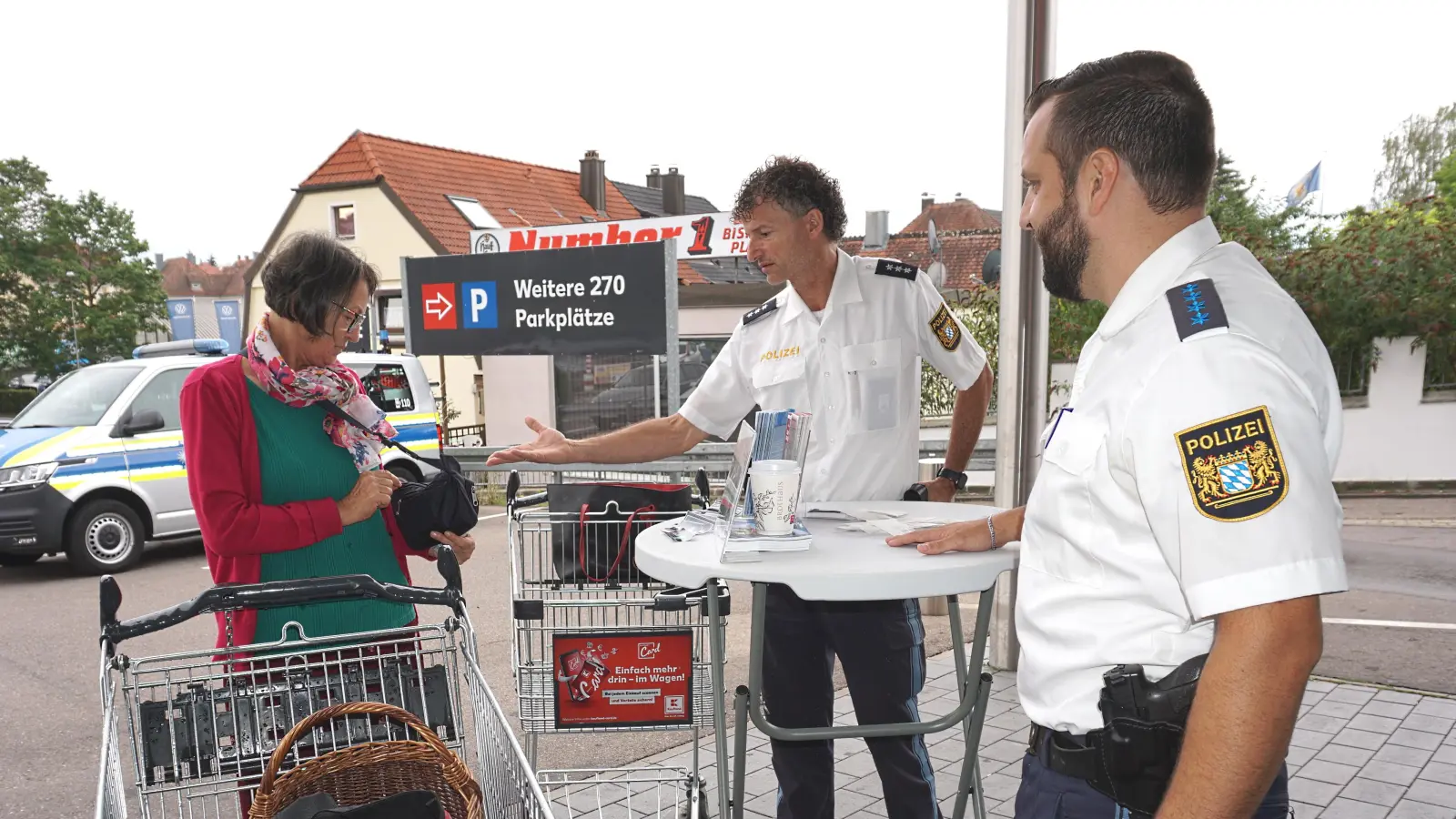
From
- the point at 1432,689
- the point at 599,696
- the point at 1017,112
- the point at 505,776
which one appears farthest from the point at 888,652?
the point at 1432,689

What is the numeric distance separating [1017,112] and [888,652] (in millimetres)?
2882

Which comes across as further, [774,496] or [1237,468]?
[774,496]

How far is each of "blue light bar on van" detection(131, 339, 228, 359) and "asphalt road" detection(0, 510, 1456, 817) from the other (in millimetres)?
1863

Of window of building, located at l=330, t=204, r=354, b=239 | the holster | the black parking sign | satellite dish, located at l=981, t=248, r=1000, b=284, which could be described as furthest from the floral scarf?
window of building, located at l=330, t=204, r=354, b=239

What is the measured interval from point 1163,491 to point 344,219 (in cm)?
2549

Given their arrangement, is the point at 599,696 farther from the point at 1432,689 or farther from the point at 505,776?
the point at 1432,689

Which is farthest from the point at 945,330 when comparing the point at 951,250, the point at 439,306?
the point at 951,250

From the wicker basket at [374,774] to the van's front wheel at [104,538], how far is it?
24.1 ft

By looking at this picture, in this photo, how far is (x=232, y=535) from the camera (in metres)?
2.22

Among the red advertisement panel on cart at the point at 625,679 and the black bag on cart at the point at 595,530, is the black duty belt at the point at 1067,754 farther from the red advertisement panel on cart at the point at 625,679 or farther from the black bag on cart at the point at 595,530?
the black bag on cart at the point at 595,530

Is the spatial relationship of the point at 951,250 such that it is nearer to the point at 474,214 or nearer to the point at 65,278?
the point at 474,214

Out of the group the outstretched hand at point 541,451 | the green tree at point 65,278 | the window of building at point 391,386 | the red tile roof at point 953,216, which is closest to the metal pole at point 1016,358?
the outstretched hand at point 541,451

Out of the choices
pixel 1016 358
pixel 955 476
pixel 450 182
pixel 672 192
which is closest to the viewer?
pixel 955 476

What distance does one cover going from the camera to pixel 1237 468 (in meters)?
1.14
